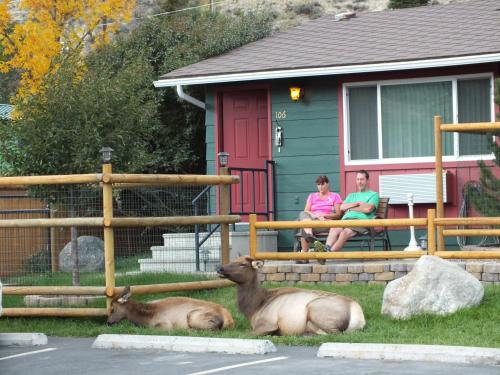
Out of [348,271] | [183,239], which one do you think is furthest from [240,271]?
[183,239]

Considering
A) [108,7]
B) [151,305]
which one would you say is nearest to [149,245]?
[151,305]

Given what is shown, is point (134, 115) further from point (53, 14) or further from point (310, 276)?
point (53, 14)

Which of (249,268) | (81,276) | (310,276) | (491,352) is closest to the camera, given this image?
(491,352)

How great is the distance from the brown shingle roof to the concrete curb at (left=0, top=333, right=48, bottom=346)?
8085 mm

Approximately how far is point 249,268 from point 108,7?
21519mm

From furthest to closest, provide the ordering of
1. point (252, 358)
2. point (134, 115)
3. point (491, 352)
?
point (134, 115)
point (252, 358)
point (491, 352)

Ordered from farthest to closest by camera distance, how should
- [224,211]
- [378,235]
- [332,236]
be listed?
[378,235]
[332,236]
[224,211]

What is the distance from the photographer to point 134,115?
16828mm

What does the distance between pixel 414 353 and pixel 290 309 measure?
1.95 meters

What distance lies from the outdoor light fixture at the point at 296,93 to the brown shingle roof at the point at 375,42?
46 centimetres

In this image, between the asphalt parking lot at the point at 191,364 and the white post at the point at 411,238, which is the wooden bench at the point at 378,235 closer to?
the white post at the point at 411,238

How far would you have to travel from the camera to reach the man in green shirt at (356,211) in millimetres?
14906

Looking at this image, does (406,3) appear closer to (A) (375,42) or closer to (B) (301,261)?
(A) (375,42)

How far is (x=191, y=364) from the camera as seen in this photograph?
30.7 ft
